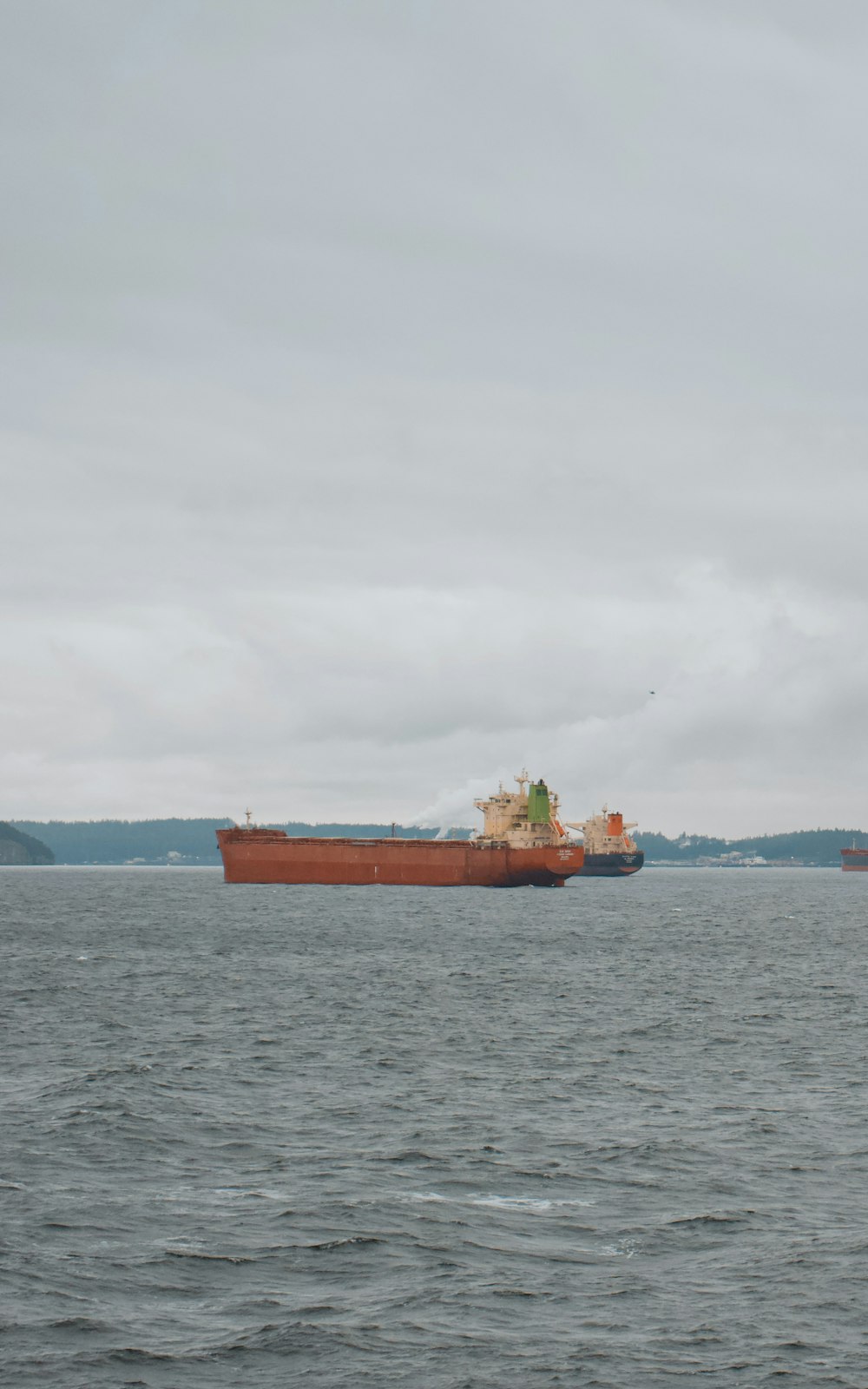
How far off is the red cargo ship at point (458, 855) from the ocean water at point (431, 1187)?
89890 millimetres

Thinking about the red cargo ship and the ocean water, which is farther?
the red cargo ship

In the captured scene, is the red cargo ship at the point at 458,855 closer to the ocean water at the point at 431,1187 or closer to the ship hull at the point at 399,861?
the ship hull at the point at 399,861

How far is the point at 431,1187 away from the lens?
989 inches

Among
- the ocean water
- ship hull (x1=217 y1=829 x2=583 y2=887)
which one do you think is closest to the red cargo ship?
ship hull (x1=217 y1=829 x2=583 y2=887)

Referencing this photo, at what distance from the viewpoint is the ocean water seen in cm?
1752

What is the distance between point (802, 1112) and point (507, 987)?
27465 mm

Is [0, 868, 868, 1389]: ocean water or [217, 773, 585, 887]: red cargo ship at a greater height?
[217, 773, 585, 887]: red cargo ship

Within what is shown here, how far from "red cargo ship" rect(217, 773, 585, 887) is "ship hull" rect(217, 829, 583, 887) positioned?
0.32 ft

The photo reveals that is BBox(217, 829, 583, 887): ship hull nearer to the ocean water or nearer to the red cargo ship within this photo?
the red cargo ship

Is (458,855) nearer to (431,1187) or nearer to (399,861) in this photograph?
(399,861)

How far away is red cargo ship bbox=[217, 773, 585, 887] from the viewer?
14762 centimetres

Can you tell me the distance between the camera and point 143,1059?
3794 cm

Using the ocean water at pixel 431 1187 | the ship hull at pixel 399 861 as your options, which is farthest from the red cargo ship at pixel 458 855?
the ocean water at pixel 431 1187

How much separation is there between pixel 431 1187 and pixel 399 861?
127 metres
